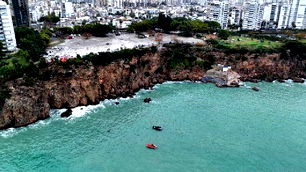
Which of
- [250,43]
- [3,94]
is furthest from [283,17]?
[3,94]

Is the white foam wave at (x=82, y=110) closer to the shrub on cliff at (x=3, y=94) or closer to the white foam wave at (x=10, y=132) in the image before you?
the white foam wave at (x=10, y=132)

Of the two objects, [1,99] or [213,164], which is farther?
[1,99]

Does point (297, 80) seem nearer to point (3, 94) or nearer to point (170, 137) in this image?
point (170, 137)

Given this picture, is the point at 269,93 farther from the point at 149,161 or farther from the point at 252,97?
the point at 149,161

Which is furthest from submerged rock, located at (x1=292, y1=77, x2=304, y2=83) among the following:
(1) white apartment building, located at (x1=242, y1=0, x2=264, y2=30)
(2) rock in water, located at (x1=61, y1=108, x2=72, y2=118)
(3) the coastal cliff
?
(2) rock in water, located at (x1=61, y1=108, x2=72, y2=118)

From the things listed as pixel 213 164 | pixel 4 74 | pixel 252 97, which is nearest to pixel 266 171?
pixel 213 164

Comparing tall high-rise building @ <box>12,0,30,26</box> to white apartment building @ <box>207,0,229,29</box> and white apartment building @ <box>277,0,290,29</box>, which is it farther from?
white apartment building @ <box>277,0,290,29</box>
